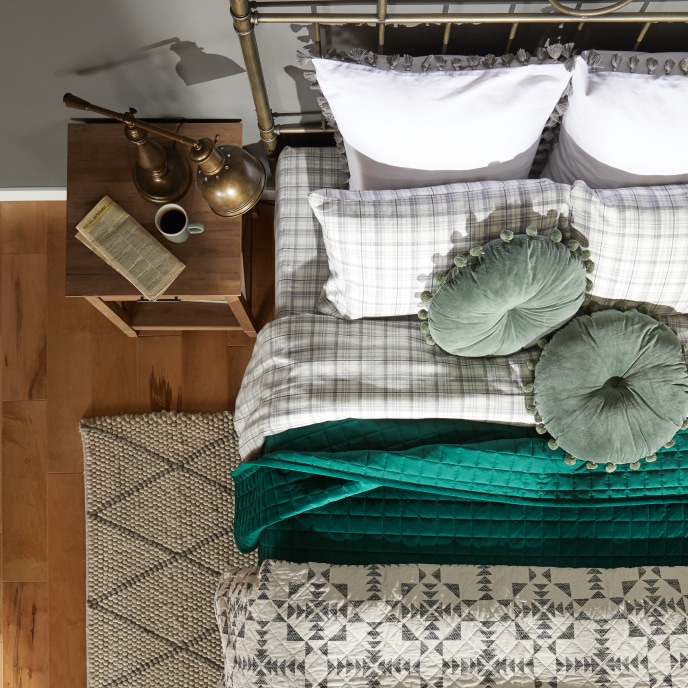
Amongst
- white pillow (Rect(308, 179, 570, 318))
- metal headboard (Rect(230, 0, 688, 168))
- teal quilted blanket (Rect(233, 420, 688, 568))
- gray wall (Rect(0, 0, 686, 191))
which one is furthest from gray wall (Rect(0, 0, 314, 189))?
teal quilted blanket (Rect(233, 420, 688, 568))

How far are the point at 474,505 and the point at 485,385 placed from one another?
0.27m

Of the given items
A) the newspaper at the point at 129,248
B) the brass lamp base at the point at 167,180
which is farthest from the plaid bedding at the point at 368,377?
the brass lamp base at the point at 167,180

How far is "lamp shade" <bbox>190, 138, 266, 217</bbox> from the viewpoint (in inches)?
47.8

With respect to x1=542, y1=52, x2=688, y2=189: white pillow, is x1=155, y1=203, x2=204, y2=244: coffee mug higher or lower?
lower

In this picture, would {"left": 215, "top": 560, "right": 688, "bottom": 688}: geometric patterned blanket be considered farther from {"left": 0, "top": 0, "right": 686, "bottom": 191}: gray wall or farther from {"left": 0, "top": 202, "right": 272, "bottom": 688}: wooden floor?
{"left": 0, "top": 0, "right": 686, "bottom": 191}: gray wall

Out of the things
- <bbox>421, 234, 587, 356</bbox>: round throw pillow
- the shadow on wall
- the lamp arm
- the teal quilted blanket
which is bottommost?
the teal quilted blanket

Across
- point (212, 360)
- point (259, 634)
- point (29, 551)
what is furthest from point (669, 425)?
point (29, 551)

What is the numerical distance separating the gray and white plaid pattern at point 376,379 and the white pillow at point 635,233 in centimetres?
25

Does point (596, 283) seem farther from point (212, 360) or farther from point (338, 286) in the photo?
point (212, 360)

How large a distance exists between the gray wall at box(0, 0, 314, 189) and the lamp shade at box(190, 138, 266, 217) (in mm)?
280

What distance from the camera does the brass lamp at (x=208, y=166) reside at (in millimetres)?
1176

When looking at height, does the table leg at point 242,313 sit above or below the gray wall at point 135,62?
below

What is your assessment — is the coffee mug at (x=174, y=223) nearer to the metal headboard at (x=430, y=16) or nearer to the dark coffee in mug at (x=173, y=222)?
the dark coffee in mug at (x=173, y=222)

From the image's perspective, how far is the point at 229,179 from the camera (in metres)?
1.23
